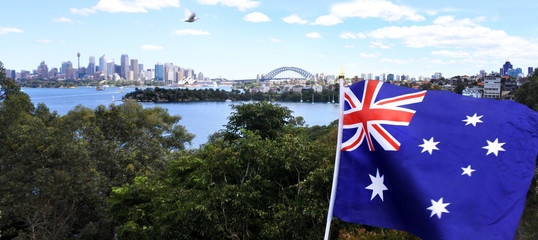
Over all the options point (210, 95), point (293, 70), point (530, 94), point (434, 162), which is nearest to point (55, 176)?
point (434, 162)

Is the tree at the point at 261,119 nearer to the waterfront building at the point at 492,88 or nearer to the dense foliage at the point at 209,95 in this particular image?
the waterfront building at the point at 492,88

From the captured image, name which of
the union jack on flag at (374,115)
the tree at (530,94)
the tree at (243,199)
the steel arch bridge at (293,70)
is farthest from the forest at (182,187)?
the steel arch bridge at (293,70)

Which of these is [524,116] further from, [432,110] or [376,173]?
[376,173]

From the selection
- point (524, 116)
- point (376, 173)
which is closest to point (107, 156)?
point (376, 173)

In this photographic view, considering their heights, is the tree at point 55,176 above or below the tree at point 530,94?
below

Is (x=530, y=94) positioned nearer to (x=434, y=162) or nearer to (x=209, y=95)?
(x=434, y=162)

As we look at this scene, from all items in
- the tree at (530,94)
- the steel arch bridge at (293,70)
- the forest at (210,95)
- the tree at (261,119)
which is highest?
the steel arch bridge at (293,70)

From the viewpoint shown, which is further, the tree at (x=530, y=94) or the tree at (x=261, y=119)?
the tree at (x=530, y=94)
